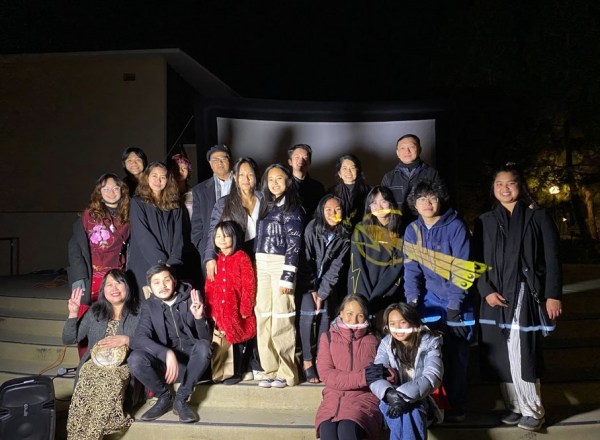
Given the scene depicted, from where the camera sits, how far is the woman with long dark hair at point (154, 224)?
3939mm

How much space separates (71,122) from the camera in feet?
31.6

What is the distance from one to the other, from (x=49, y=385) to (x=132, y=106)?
284 inches

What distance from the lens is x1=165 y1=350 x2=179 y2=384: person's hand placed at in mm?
3555

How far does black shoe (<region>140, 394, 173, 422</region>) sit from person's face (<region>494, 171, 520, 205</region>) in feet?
8.85

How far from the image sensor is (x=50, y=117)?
31.6ft

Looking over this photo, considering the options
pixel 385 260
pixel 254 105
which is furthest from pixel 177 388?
pixel 254 105

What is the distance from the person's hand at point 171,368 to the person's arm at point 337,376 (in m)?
1.03

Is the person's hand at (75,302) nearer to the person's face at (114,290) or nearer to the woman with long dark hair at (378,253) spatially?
the person's face at (114,290)

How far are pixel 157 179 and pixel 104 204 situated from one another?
50 cm

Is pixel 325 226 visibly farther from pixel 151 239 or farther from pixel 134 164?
pixel 134 164

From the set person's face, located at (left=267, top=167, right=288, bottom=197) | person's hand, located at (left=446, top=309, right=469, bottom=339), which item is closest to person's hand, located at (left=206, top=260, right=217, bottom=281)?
person's face, located at (left=267, top=167, right=288, bottom=197)

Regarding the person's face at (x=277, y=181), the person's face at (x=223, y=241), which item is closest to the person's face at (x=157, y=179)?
the person's face at (x=223, y=241)

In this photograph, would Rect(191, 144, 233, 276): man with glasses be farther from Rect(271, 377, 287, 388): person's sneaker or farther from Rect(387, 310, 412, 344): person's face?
Rect(387, 310, 412, 344): person's face

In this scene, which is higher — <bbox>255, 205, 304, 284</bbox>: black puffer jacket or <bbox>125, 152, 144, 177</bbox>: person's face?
<bbox>125, 152, 144, 177</bbox>: person's face
